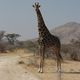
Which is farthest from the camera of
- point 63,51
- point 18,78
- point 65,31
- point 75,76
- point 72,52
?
point 65,31

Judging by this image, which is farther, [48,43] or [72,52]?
[72,52]

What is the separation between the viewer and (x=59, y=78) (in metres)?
15.9

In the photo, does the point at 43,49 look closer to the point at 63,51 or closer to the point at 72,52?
the point at 72,52

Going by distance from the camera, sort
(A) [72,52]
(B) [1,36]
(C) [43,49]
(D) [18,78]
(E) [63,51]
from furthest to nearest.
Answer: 1. (B) [1,36]
2. (E) [63,51]
3. (A) [72,52]
4. (C) [43,49]
5. (D) [18,78]

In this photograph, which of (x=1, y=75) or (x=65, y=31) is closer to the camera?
(x=1, y=75)

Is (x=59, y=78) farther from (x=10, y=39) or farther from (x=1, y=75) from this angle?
(x=10, y=39)

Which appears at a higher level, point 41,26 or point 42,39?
point 41,26

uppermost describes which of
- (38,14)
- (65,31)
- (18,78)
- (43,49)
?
(65,31)

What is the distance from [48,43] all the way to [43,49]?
0.43m

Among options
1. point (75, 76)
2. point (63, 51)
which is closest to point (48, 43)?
point (75, 76)

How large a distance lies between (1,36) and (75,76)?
45157 millimetres

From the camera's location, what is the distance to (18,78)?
1517cm

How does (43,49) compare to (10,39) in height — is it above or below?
below

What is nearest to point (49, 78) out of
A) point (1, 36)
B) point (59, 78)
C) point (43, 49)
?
point (59, 78)
